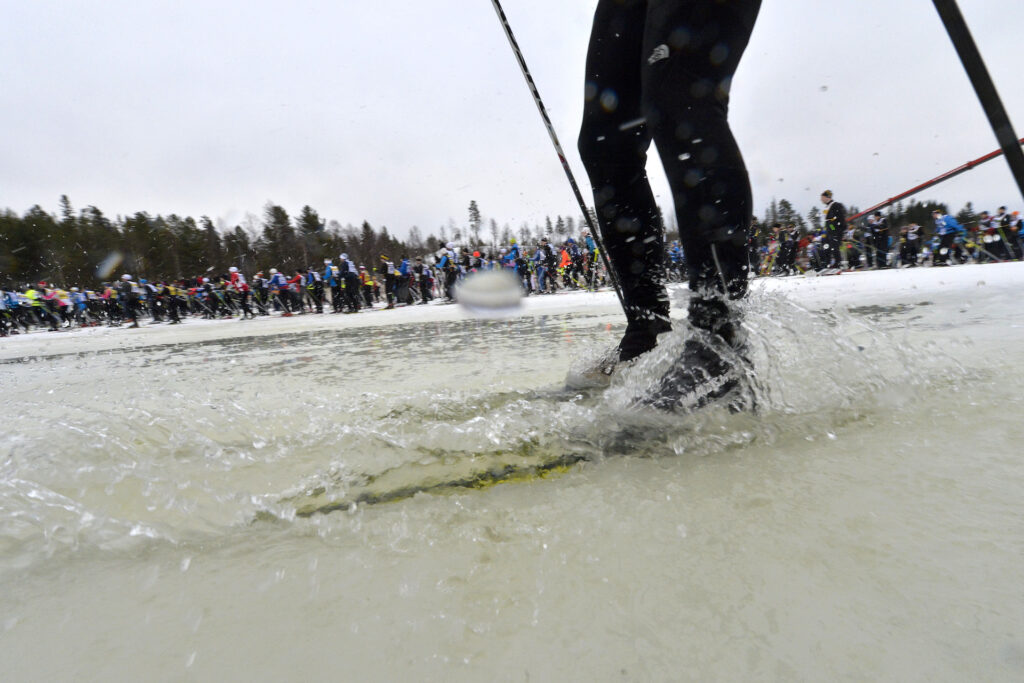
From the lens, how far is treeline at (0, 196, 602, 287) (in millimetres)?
39844

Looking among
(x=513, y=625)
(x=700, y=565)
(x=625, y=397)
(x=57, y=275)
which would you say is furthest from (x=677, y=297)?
(x=57, y=275)

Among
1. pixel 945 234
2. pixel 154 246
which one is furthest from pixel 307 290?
pixel 154 246

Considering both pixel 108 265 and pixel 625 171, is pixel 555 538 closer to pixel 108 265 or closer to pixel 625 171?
pixel 625 171

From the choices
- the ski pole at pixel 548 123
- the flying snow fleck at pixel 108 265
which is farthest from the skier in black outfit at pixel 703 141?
the flying snow fleck at pixel 108 265

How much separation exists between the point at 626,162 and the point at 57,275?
175 feet

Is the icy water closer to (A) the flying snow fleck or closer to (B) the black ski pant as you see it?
(B) the black ski pant

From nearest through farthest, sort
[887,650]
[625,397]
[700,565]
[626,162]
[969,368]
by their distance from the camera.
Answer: [887,650] → [700,565] → [625,397] → [969,368] → [626,162]

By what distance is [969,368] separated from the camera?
42.6 inches

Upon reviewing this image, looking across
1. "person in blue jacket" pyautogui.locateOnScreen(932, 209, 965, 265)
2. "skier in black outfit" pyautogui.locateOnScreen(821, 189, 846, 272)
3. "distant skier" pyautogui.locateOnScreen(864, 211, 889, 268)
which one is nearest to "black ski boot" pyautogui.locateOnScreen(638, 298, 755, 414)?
"skier in black outfit" pyautogui.locateOnScreen(821, 189, 846, 272)

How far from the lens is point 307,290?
54.3 ft

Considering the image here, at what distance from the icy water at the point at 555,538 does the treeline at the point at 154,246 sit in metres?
37.0

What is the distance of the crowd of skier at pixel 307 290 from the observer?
13.6 metres

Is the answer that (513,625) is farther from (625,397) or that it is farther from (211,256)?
(211,256)

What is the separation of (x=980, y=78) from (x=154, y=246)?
181ft
